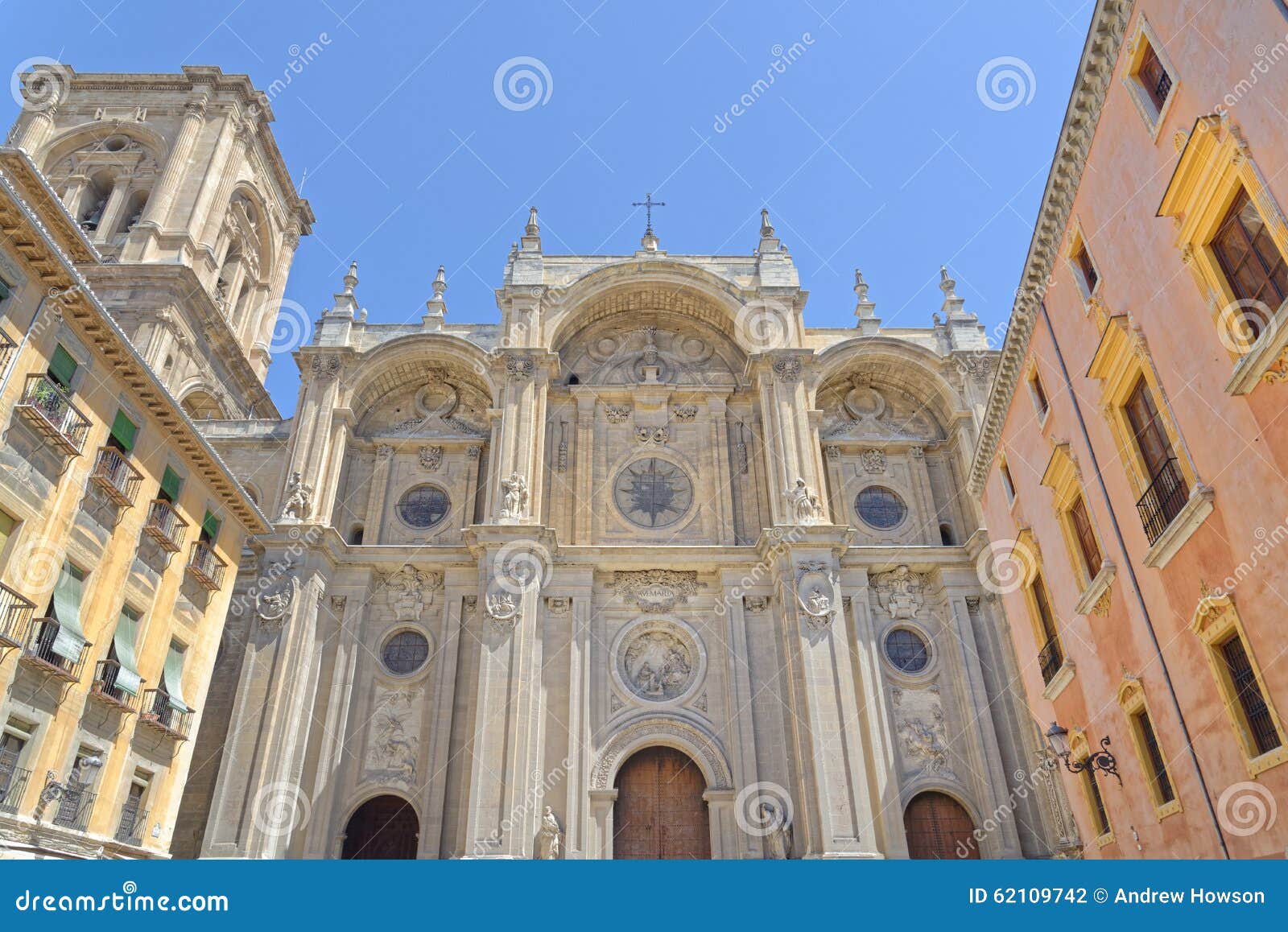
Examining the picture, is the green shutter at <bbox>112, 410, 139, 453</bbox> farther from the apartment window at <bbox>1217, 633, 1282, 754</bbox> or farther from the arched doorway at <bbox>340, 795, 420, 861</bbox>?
the apartment window at <bbox>1217, 633, 1282, 754</bbox>

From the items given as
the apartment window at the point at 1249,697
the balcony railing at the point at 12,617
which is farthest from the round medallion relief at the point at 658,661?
the apartment window at the point at 1249,697

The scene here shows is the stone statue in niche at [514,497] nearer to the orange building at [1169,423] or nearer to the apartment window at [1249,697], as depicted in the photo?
the orange building at [1169,423]

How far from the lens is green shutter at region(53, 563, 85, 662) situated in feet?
47.6

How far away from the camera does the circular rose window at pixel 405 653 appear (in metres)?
25.3

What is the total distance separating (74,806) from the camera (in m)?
15.1

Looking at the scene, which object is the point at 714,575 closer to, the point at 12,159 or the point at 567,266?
the point at 567,266

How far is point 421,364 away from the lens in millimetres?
30562

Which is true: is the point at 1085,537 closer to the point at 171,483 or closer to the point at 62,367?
the point at 62,367

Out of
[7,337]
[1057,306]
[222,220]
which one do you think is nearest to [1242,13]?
[1057,306]

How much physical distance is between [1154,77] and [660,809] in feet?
66.5

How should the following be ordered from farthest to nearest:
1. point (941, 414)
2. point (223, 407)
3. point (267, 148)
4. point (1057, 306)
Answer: point (267, 148) → point (223, 407) → point (941, 414) → point (1057, 306)

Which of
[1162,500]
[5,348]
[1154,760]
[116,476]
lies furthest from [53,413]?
[1154,760]

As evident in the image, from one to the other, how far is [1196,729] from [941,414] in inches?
794

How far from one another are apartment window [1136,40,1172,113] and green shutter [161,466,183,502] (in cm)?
1959
